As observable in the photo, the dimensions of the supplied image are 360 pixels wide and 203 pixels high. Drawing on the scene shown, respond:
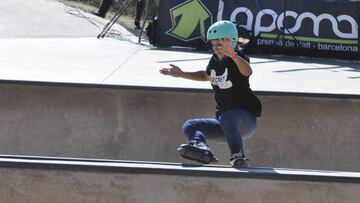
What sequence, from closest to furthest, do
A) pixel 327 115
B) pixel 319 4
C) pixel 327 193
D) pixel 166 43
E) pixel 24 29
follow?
pixel 327 193, pixel 327 115, pixel 319 4, pixel 166 43, pixel 24 29

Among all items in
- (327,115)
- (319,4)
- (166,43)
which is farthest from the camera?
(166,43)

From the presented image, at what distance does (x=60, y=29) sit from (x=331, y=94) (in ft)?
30.1

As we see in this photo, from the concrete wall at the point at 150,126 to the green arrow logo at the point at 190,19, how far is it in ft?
19.8

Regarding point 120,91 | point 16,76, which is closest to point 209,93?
point 120,91

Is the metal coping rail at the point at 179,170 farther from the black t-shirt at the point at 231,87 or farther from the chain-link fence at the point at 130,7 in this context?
the chain-link fence at the point at 130,7

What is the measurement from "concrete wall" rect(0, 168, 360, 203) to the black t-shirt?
1.32 meters

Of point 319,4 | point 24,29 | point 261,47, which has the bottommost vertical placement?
point 24,29

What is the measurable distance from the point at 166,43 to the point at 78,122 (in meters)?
6.37

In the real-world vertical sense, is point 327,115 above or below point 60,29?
above

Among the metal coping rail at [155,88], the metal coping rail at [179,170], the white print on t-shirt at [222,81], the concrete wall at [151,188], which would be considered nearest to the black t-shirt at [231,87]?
the white print on t-shirt at [222,81]

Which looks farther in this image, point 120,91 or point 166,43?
point 166,43

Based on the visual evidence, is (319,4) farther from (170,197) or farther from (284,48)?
(170,197)

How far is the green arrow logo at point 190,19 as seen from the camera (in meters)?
14.4

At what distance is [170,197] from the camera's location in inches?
201
